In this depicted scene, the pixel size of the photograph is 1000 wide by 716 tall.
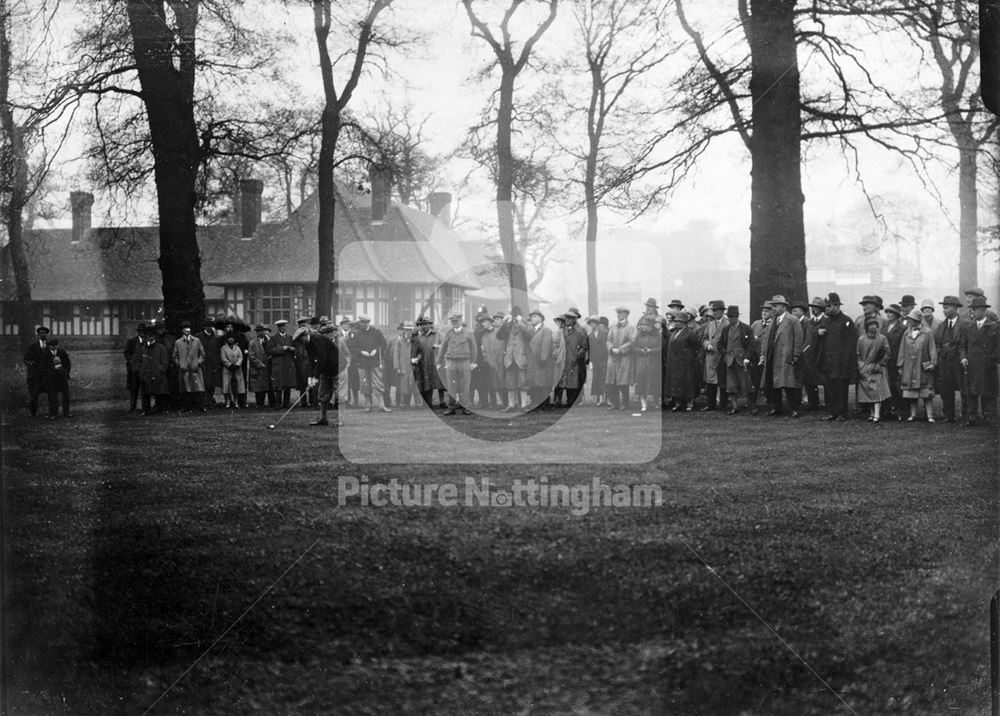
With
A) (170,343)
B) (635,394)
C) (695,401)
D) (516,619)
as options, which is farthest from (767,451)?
(170,343)

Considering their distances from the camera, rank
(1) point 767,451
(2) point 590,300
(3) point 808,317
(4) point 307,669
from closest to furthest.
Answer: (4) point 307,669 < (2) point 590,300 < (1) point 767,451 < (3) point 808,317

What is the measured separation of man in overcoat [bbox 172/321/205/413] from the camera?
12.3ft

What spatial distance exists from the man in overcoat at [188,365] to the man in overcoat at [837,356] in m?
3.67

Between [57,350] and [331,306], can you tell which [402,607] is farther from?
[57,350]

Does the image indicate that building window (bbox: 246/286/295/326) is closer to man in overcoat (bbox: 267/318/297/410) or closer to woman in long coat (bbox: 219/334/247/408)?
man in overcoat (bbox: 267/318/297/410)

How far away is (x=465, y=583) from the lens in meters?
3.96

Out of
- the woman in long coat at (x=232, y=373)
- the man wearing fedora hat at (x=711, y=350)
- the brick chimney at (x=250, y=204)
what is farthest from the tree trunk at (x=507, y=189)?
the woman in long coat at (x=232, y=373)

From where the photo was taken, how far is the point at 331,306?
153 inches

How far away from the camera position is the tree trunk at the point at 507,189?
158 inches

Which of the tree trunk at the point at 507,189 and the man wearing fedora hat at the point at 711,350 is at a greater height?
the tree trunk at the point at 507,189

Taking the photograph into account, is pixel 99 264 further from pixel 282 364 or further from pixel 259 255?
pixel 282 364

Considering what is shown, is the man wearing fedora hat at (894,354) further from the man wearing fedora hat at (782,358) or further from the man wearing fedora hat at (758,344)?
the man wearing fedora hat at (758,344)

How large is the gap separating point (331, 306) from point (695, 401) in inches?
83.9

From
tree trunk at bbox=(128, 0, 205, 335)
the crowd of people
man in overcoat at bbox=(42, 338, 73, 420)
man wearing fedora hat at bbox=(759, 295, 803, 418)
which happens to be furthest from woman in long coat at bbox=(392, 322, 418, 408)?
man wearing fedora hat at bbox=(759, 295, 803, 418)
